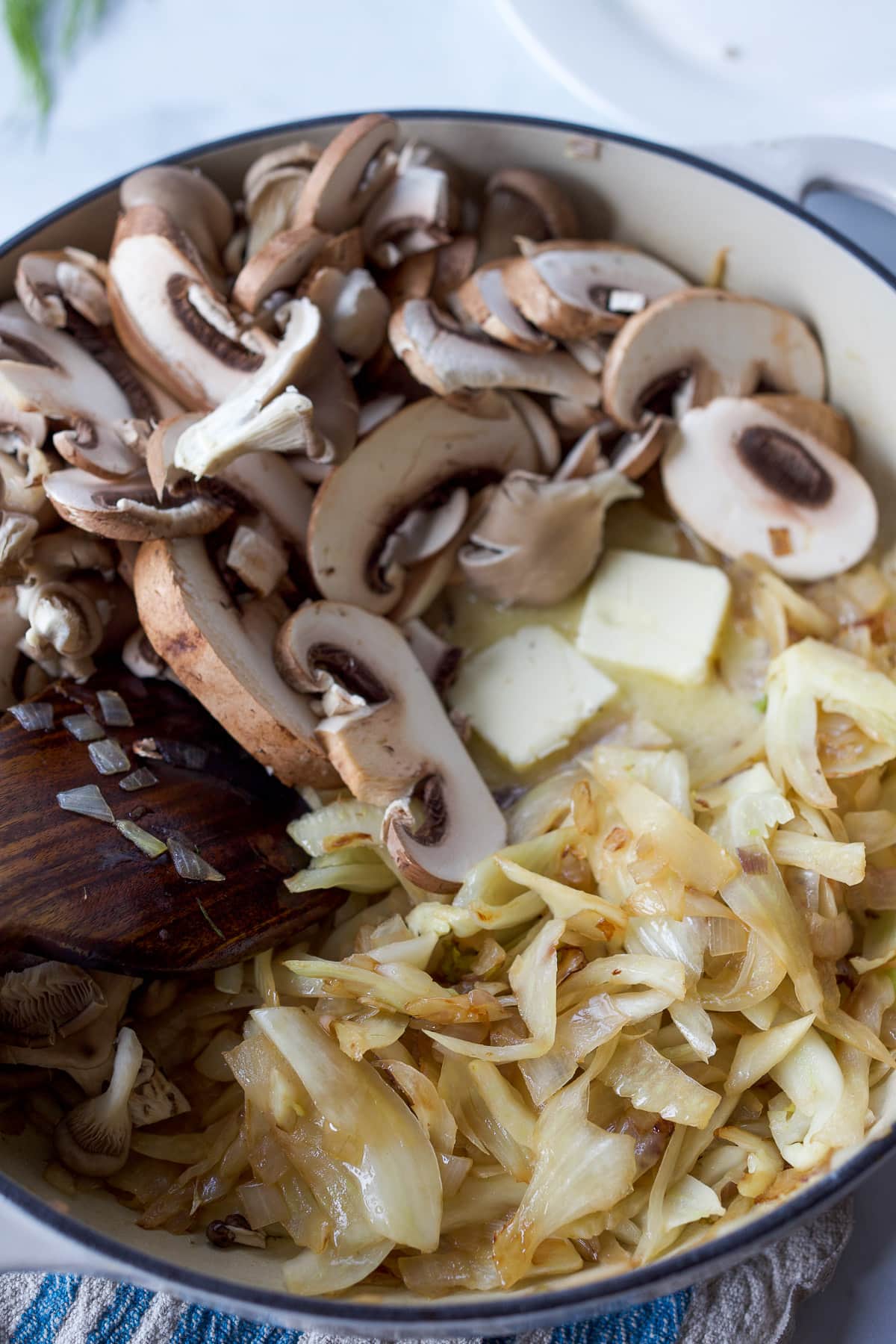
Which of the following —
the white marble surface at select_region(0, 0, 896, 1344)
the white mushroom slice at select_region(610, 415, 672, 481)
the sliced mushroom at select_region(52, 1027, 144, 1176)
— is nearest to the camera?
→ the sliced mushroom at select_region(52, 1027, 144, 1176)

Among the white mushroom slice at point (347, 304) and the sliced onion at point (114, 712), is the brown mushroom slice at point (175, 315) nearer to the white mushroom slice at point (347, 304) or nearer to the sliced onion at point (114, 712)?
the white mushroom slice at point (347, 304)

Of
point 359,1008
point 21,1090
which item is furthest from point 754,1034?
point 21,1090

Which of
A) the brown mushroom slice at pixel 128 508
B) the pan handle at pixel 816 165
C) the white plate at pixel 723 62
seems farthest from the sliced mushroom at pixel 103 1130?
the white plate at pixel 723 62

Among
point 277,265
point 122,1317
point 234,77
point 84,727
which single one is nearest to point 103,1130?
point 122,1317

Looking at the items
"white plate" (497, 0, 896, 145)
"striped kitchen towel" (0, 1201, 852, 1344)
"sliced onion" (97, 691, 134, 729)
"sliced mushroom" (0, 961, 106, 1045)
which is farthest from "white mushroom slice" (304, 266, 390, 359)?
"striped kitchen towel" (0, 1201, 852, 1344)

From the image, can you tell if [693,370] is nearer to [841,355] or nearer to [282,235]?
[841,355]

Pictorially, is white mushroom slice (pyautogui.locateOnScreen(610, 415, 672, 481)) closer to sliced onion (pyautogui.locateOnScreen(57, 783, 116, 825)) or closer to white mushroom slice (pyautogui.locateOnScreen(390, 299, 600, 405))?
white mushroom slice (pyautogui.locateOnScreen(390, 299, 600, 405))
